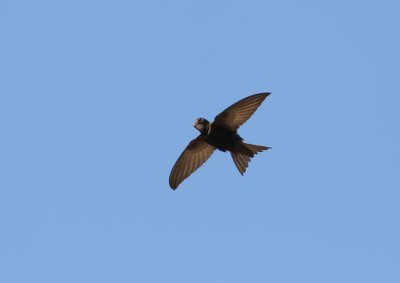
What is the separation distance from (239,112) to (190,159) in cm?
151

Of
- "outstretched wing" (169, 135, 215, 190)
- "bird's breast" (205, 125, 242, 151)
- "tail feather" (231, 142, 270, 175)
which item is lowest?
"tail feather" (231, 142, 270, 175)

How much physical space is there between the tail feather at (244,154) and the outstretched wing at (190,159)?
96 cm

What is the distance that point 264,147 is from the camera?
1187cm

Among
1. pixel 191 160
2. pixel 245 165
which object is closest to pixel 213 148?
pixel 191 160

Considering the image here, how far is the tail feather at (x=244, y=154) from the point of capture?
11820mm

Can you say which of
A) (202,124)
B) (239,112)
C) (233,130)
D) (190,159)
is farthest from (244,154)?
(190,159)

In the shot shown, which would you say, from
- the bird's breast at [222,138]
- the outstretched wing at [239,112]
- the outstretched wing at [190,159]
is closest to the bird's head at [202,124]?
the bird's breast at [222,138]

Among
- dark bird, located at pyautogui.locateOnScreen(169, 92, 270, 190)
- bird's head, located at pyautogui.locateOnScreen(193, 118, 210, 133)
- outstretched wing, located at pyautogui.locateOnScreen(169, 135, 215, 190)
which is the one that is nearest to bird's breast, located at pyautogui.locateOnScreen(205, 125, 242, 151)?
dark bird, located at pyautogui.locateOnScreen(169, 92, 270, 190)

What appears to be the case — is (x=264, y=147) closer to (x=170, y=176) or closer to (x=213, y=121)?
(x=213, y=121)

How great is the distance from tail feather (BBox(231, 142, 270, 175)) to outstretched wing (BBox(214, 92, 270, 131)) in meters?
0.30

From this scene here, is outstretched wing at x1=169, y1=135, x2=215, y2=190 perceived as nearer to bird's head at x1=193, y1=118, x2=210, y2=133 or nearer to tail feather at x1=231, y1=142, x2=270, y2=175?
bird's head at x1=193, y1=118, x2=210, y2=133

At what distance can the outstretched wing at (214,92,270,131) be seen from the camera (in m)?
11.5

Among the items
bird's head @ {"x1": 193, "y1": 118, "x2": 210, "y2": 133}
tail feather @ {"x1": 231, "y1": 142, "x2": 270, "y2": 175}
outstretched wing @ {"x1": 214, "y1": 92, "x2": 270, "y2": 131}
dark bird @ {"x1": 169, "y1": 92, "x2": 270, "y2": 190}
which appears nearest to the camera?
outstretched wing @ {"x1": 214, "y1": 92, "x2": 270, "y2": 131}

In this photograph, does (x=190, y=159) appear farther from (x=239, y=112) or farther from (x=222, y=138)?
(x=239, y=112)
